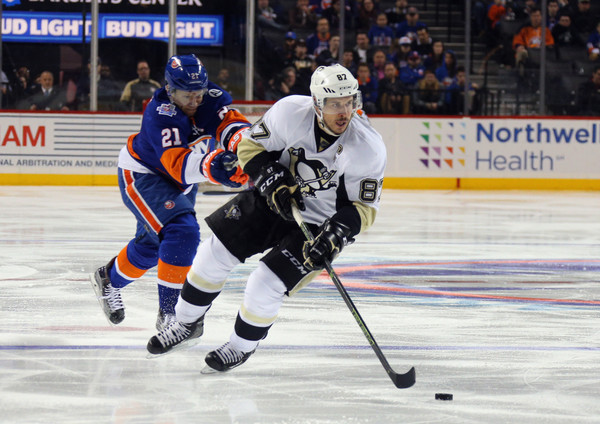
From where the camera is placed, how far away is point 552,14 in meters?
12.5

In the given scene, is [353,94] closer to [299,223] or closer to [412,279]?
[299,223]

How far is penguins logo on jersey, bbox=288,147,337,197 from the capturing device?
11.2 ft

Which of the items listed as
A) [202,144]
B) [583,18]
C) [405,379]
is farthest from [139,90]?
[405,379]

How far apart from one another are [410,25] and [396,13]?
0.23 m

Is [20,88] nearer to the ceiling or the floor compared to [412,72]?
nearer to the floor

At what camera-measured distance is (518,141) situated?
12.0 metres

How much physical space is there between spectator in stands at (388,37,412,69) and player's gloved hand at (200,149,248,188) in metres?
8.94

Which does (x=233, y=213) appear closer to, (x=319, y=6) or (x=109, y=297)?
(x=109, y=297)

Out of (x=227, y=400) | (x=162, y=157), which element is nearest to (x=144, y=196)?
(x=162, y=157)

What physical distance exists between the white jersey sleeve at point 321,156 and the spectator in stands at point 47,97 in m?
9.03

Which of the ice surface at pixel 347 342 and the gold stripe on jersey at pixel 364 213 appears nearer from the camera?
the ice surface at pixel 347 342

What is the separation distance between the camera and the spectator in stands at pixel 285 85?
12195 millimetres

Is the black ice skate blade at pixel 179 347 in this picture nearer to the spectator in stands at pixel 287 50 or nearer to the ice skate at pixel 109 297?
the ice skate at pixel 109 297

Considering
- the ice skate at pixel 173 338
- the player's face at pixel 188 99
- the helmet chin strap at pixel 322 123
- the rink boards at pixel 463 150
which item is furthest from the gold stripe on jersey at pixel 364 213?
the rink boards at pixel 463 150
